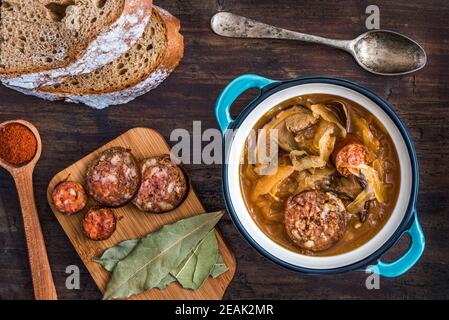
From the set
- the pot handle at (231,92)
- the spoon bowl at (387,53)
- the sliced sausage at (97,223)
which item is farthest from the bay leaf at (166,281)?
the spoon bowl at (387,53)

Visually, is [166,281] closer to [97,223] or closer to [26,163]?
[97,223]

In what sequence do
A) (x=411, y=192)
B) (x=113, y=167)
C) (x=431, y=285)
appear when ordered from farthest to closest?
1. (x=431, y=285)
2. (x=113, y=167)
3. (x=411, y=192)

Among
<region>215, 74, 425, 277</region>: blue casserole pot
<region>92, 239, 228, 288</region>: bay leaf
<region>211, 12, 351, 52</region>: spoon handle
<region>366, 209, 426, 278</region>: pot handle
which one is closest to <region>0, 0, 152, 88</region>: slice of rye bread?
<region>211, 12, 351, 52</region>: spoon handle

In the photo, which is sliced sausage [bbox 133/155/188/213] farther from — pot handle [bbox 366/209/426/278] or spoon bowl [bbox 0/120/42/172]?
pot handle [bbox 366/209/426/278]

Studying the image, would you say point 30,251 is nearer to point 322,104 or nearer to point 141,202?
point 141,202

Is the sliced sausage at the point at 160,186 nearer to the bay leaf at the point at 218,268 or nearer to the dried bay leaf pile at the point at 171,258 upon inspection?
the dried bay leaf pile at the point at 171,258

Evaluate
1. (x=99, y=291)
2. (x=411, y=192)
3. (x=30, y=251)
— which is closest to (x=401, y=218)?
(x=411, y=192)

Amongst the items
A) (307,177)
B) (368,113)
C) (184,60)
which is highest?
(184,60)
